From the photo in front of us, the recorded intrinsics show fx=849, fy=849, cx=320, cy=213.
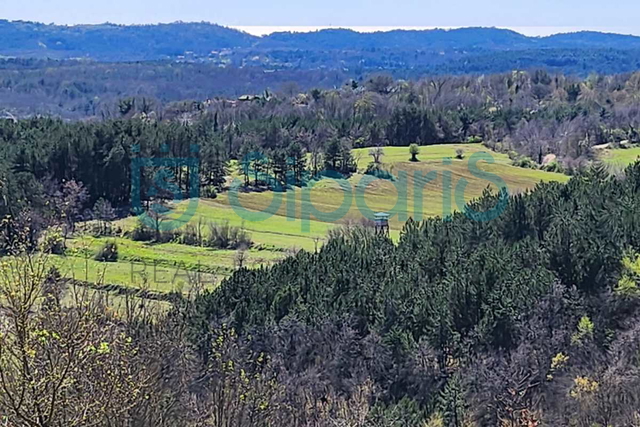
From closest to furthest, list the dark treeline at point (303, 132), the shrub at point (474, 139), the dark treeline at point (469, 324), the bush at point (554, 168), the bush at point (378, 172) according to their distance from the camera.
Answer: the dark treeline at point (469, 324), the dark treeline at point (303, 132), the bush at point (378, 172), the bush at point (554, 168), the shrub at point (474, 139)

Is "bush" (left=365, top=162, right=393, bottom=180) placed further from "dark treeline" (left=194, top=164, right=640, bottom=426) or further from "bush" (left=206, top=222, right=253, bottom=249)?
"dark treeline" (left=194, top=164, right=640, bottom=426)

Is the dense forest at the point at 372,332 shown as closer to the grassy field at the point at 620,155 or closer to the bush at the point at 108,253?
the bush at the point at 108,253

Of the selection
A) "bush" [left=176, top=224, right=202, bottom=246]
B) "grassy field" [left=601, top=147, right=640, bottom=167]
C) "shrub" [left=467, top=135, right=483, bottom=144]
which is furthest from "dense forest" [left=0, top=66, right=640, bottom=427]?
"shrub" [left=467, top=135, right=483, bottom=144]

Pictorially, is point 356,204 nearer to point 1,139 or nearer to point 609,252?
point 1,139

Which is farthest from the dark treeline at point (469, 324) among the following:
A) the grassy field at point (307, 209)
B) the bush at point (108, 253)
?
the bush at point (108, 253)

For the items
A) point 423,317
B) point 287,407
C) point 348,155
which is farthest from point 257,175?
point 287,407

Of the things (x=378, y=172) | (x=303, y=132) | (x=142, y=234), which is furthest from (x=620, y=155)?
(x=142, y=234)
